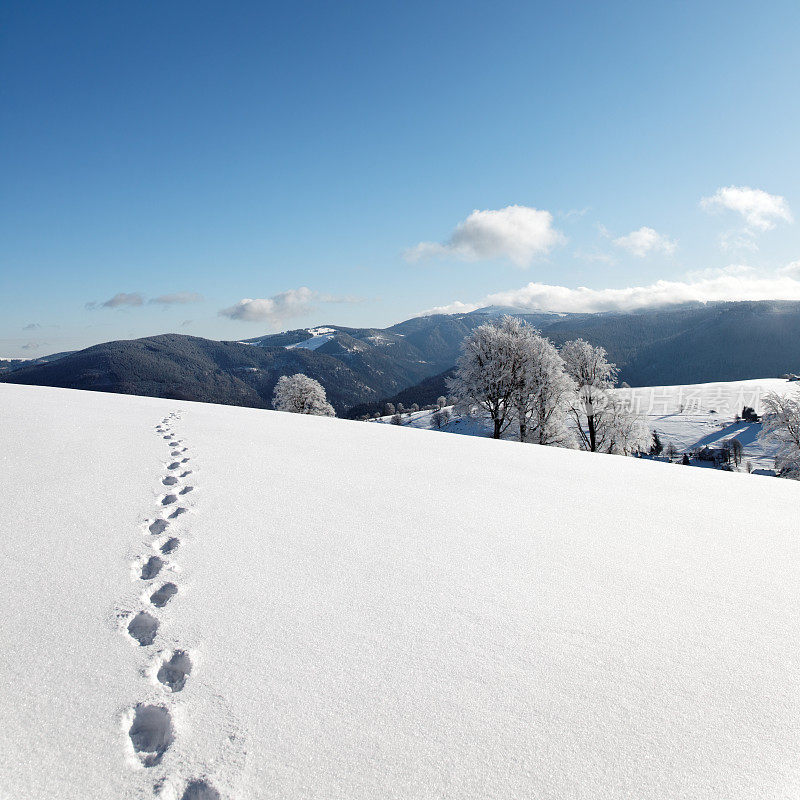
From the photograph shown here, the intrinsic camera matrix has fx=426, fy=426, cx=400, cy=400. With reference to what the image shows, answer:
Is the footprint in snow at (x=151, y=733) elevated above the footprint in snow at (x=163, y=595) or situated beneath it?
situated beneath

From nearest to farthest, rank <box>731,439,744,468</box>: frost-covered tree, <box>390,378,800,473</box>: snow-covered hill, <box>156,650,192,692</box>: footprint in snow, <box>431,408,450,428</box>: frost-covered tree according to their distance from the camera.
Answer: <box>156,650,192,692</box>: footprint in snow → <box>731,439,744,468</box>: frost-covered tree → <box>390,378,800,473</box>: snow-covered hill → <box>431,408,450,428</box>: frost-covered tree

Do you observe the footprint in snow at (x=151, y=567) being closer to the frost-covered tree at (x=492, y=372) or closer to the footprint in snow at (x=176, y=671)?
the footprint in snow at (x=176, y=671)

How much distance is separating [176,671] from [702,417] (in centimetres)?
8713

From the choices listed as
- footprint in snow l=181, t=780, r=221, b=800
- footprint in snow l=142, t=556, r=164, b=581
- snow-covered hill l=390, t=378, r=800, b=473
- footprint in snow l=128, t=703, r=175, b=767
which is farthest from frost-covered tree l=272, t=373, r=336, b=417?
footprint in snow l=181, t=780, r=221, b=800

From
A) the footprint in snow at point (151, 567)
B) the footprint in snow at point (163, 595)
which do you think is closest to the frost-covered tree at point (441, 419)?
the footprint in snow at point (151, 567)

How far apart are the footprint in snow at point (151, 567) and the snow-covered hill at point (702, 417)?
148ft

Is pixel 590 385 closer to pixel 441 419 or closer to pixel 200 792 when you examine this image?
pixel 200 792

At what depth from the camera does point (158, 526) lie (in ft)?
14.4

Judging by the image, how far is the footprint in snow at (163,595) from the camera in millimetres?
3104

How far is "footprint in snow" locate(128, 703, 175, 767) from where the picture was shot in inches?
75.3

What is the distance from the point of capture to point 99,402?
12.4 m

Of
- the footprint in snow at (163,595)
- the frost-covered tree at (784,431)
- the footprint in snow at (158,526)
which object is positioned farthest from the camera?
the frost-covered tree at (784,431)

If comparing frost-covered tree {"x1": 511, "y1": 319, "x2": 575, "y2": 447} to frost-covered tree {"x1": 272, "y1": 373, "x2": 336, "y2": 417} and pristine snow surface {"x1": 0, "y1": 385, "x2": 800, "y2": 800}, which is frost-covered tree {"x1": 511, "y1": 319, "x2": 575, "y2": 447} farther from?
frost-covered tree {"x1": 272, "y1": 373, "x2": 336, "y2": 417}

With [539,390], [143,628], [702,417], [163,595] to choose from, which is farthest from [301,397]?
[702,417]
